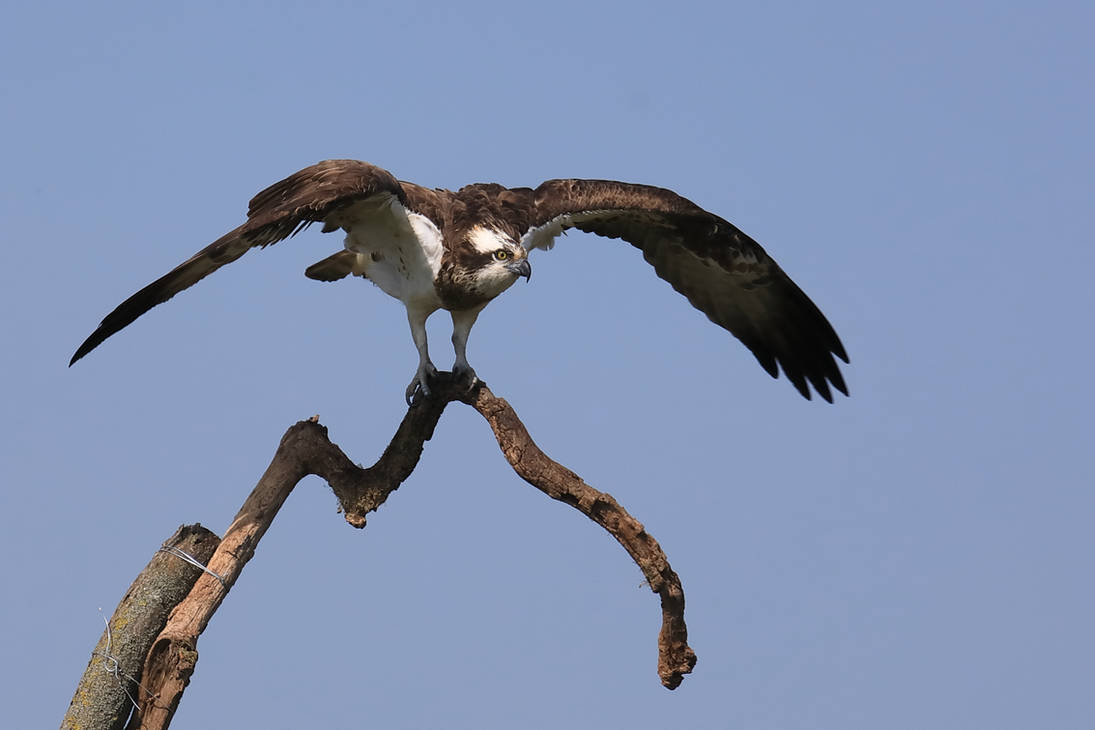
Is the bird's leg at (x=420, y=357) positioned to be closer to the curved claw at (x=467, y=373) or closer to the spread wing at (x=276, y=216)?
the curved claw at (x=467, y=373)

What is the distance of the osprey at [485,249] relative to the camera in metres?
6.83

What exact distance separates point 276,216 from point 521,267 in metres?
1.72

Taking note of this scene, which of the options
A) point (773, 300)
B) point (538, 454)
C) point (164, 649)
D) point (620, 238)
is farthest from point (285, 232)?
point (773, 300)

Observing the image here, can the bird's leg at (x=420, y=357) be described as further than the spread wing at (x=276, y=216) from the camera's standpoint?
Yes

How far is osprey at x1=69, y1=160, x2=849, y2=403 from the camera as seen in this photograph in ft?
22.4

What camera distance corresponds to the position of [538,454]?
6.98 meters

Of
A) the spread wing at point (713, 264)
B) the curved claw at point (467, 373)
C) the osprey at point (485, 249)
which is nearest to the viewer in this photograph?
the osprey at point (485, 249)

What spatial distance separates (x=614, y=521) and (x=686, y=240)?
2.89 meters

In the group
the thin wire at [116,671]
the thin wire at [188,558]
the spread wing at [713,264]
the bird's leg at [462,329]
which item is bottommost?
the thin wire at [116,671]

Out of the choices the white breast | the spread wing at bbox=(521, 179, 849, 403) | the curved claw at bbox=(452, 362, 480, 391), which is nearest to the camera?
the curved claw at bbox=(452, 362, 480, 391)

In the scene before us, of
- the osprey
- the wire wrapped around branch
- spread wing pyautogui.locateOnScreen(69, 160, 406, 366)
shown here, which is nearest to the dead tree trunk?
the wire wrapped around branch

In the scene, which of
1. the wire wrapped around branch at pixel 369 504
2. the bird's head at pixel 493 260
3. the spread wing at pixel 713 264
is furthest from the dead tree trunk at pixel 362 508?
the spread wing at pixel 713 264

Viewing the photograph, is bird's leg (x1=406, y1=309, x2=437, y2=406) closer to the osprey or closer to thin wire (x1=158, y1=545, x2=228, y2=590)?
the osprey

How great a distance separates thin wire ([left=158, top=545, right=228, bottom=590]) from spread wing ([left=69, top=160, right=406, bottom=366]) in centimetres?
114
